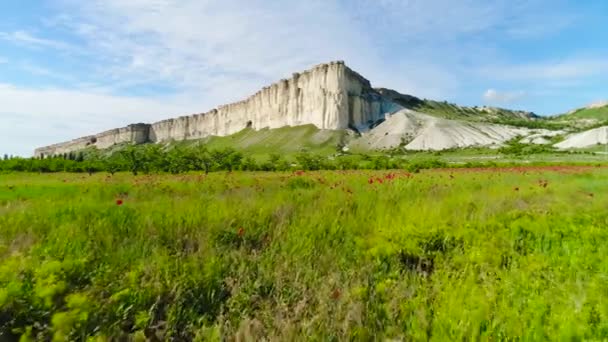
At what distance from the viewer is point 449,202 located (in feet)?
26.3

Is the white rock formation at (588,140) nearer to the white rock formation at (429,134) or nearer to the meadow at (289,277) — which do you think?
the white rock formation at (429,134)

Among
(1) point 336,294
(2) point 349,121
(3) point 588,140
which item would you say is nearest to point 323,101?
(2) point 349,121

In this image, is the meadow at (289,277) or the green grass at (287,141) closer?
the meadow at (289,277)

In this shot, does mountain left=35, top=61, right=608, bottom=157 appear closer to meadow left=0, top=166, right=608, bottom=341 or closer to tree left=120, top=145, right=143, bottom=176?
tree left=120, top=145, right=143, bottom=176

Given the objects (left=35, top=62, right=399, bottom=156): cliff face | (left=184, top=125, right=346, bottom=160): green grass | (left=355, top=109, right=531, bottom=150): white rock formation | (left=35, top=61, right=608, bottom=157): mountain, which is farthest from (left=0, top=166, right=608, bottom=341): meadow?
(left=35, top=62, right=399, bottom=156): cliff face

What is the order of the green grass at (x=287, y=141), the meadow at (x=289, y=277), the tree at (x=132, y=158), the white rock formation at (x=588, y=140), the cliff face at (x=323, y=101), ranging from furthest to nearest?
the cliff face at (x=323, y=101) < the green grass at (x=287, y=141) < the white rock formation at (x=588, y=140) < the tree at (x=132, y=158) < the meadow at (x=289, y=277)

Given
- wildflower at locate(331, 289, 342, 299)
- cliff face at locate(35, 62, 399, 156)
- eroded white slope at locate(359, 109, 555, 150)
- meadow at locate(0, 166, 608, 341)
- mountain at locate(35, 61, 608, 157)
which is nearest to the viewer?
meadow at locate(0, 166, 608, 341)

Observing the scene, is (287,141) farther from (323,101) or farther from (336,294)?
(336,294)

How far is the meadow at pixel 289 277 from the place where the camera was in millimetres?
2762

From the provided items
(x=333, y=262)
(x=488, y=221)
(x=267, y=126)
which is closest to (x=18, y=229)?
(x=333, y=262)

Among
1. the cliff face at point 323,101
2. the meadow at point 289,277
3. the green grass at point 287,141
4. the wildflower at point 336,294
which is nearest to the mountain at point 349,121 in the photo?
the cliff face at point 323,101

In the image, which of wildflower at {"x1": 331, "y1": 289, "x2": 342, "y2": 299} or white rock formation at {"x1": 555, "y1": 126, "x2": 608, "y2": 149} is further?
white rock formation at {"x1": 555, "y1": 126, "x2": 608, "y2": 149}

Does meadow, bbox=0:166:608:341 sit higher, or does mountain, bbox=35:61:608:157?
mountain, bbox=35:61:608:157

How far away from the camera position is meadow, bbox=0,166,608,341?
2762 mm
